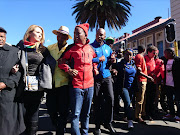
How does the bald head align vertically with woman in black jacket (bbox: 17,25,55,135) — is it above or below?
above

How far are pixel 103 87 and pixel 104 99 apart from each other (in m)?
0.32

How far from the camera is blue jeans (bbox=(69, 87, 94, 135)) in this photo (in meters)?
2.64

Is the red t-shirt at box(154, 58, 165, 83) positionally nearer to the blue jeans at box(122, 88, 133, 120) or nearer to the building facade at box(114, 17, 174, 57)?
the blue jeans at box(122, 88, 133, 120)

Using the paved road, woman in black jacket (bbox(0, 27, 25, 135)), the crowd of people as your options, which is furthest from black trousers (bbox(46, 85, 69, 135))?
the paved road

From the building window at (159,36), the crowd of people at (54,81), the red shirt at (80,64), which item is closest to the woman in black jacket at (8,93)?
the crowd of people at (54,81)

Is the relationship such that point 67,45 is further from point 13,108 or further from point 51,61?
point 13,108

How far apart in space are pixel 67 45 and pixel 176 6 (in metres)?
13.0

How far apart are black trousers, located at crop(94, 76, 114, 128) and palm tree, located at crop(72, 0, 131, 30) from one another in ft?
38.4

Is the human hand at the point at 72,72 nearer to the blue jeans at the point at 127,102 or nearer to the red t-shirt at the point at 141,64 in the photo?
the blue jeans at the point at 127,102

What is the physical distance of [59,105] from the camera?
2.91 meters

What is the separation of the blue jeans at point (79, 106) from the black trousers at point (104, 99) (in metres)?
0.68

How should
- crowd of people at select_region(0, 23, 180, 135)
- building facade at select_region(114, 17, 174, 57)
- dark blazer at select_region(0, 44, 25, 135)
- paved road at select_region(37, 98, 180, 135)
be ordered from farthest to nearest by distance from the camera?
building facade at select_region(114, 17, 174, 57) < paved road at select_region(37, 98, 180, 135) < crowd of people at select_region(0, 23, 180, 135) < dark blazer at select_region(0, 44, 25, 135)

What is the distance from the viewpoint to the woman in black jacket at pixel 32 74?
256 cm

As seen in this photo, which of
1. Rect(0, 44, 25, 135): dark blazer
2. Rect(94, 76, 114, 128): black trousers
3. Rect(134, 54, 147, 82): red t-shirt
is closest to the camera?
Rect(0, 44, 25, 135): dark blazer
